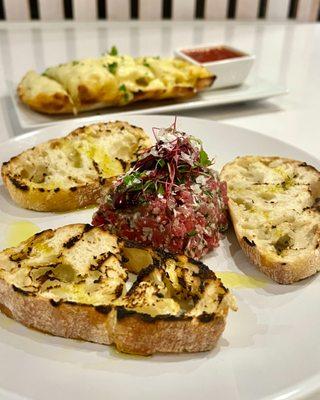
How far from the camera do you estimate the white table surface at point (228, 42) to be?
10.3 feet

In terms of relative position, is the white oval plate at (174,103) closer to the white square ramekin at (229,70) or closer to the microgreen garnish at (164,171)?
the white square ramekin at (229,70)

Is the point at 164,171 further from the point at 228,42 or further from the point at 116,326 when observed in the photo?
the point at 228,42

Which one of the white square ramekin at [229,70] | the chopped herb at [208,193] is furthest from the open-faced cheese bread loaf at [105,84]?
the chopped herb at [208,193]

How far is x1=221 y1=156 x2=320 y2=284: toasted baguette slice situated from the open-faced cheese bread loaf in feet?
3.05

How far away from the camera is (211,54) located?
11.9ft

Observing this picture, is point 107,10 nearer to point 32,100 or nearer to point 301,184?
point 32,100

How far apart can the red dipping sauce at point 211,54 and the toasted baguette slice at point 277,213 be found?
1409mm

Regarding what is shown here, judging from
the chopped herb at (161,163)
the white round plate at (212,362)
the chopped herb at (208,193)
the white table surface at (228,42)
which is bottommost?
the white table surface at (228,42)

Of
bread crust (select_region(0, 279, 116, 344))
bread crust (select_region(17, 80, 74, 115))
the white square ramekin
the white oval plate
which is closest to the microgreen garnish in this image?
bread crust (select_region(0, 279, 116, 344))

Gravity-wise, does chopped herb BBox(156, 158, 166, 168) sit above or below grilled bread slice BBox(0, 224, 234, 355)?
above

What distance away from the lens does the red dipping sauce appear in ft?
11.6

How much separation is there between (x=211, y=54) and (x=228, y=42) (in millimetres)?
1414

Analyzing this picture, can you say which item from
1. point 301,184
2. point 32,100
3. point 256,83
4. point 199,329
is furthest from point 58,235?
point 256,83

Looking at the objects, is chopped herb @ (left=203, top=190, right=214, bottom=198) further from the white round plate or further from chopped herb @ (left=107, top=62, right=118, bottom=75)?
chopped herb @ (left=107, top=62, right=118, bottom=75)
